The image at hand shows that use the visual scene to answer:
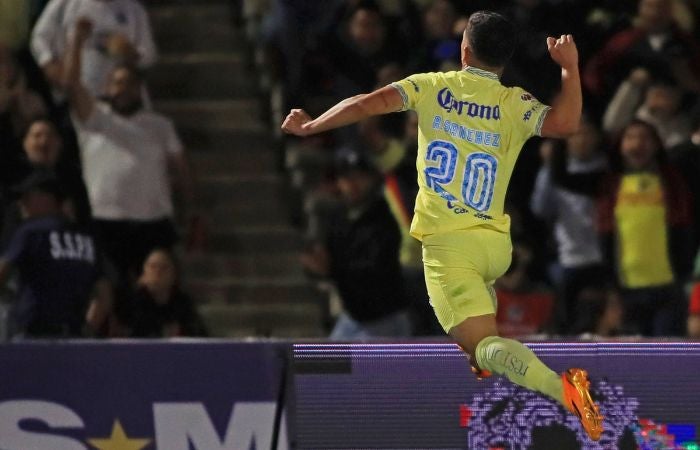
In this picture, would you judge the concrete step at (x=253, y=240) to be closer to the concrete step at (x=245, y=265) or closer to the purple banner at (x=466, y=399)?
the concrete step at (x=245, y=265)

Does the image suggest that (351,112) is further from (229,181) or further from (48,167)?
(229,181)

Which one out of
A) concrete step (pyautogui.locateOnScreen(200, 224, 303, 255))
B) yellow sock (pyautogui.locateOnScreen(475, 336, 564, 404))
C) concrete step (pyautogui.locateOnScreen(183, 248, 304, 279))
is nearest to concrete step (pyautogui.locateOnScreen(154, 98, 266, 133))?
concrete step (pyautogui.locateOnScreen(200, 224, 303, 255))

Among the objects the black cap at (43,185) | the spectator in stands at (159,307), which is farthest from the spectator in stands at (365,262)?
the black cap at (43,185)

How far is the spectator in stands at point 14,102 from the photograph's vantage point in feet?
42.2

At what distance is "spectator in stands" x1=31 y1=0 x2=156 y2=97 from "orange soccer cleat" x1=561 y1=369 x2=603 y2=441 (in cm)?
629

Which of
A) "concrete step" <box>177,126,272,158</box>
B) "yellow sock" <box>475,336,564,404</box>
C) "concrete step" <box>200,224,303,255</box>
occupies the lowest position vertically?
"concrete step" <box>200,224,303,255</box>

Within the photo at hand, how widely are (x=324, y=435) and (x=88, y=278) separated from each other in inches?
107

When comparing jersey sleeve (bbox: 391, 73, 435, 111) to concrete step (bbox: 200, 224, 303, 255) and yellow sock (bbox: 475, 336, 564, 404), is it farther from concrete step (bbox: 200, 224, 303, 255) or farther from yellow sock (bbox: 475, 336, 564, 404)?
concrete step (bbox: 200, 224, 303, 255)

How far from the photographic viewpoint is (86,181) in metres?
13.2

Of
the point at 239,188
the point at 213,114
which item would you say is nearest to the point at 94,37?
the point at 213,114

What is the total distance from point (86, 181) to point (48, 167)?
1.01m

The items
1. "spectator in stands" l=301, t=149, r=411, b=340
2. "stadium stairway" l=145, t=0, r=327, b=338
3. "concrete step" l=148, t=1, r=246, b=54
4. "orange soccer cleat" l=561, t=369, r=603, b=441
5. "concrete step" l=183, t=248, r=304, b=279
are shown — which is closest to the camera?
"orange soccer cleat" l=561, t=369, r=603, b=441

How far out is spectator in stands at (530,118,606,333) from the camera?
1296 centimetres

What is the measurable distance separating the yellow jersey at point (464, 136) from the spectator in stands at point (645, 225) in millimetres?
4174
